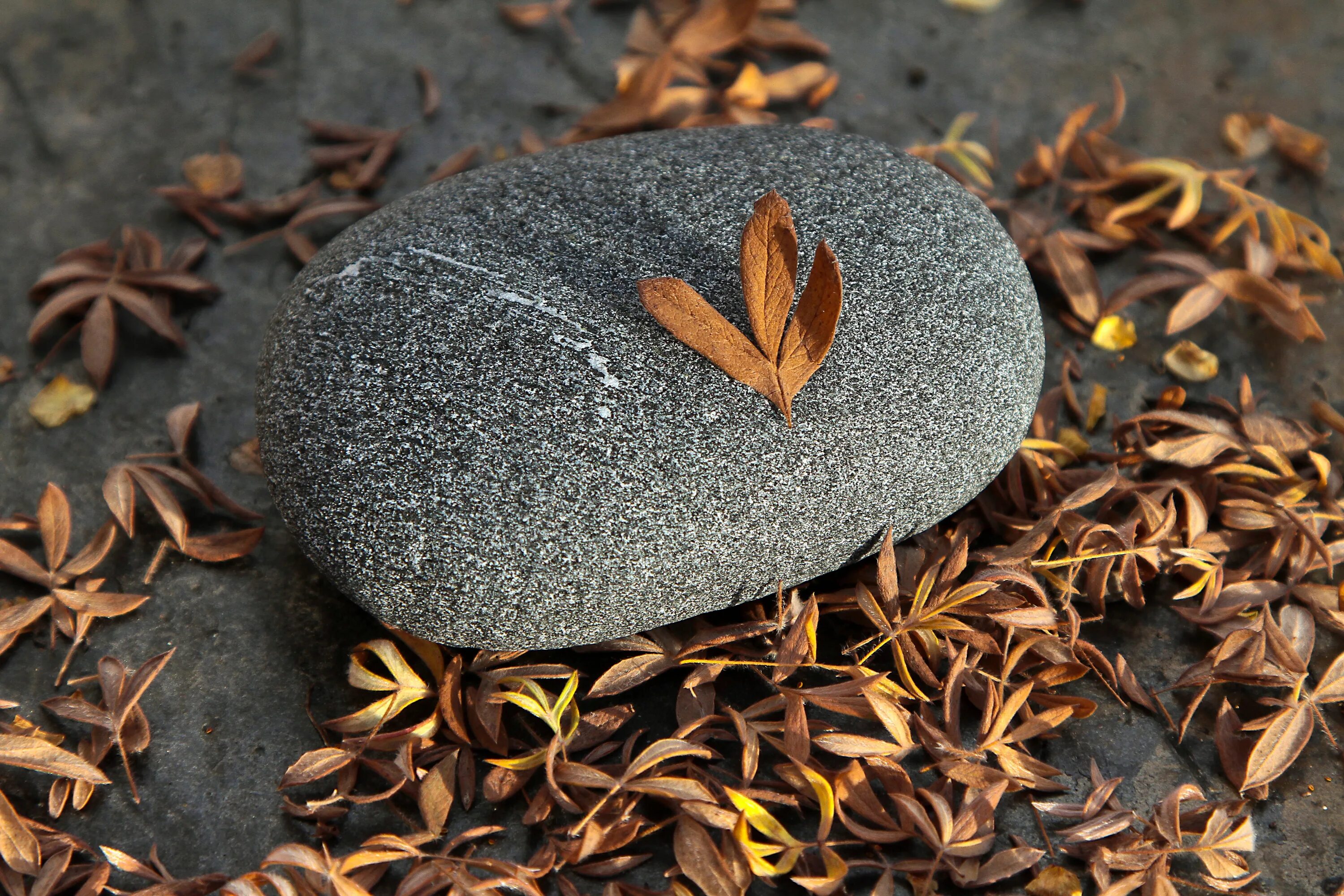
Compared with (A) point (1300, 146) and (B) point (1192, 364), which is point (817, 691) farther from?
(A) point (1300, 146)

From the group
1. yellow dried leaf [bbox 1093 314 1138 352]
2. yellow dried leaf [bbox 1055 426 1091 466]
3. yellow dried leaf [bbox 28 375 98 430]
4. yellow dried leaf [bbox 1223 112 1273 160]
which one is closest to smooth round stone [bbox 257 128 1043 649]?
yellow dried leaf [bbox 1055 426 1091 466]

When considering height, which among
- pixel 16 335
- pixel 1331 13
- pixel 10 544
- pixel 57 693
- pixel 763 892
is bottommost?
pixel 763 892

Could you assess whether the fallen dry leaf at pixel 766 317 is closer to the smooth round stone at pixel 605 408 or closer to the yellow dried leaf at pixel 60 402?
the smooth round stone at pixel 605 408

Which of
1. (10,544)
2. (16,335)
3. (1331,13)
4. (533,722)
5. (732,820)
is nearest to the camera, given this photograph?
(732,820)

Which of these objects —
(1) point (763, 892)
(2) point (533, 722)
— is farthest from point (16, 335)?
(1) point (763, 892)

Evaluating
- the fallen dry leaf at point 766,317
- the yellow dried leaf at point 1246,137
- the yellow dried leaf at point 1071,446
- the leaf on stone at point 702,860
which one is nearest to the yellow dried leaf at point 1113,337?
the yellow dried leaf at point 1071,446

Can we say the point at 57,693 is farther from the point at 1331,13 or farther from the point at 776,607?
the point at 1331,13

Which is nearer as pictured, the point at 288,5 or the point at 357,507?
the point at 357,507
